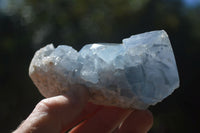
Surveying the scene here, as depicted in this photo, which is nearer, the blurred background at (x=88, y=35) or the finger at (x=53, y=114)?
the finger at (x=53, y=114)

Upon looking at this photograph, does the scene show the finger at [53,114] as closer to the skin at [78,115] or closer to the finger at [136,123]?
the skin at [78,115]

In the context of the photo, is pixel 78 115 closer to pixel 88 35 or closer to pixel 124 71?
pixel 124 71

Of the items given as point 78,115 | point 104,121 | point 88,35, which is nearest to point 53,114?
point 78,115

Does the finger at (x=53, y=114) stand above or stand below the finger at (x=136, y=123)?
above

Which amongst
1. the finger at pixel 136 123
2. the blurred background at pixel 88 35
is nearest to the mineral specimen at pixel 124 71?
the finger at pixel 136 123

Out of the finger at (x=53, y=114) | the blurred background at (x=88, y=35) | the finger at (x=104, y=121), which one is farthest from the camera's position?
the blurred background at (x=88, y=35)

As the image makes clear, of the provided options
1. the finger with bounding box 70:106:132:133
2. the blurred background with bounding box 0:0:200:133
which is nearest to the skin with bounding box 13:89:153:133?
the finger with bounding box 70:106:132:133

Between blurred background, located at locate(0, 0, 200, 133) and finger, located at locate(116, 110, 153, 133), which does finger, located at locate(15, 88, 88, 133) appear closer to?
finger, located at locate(116, 110, 153, 133)
